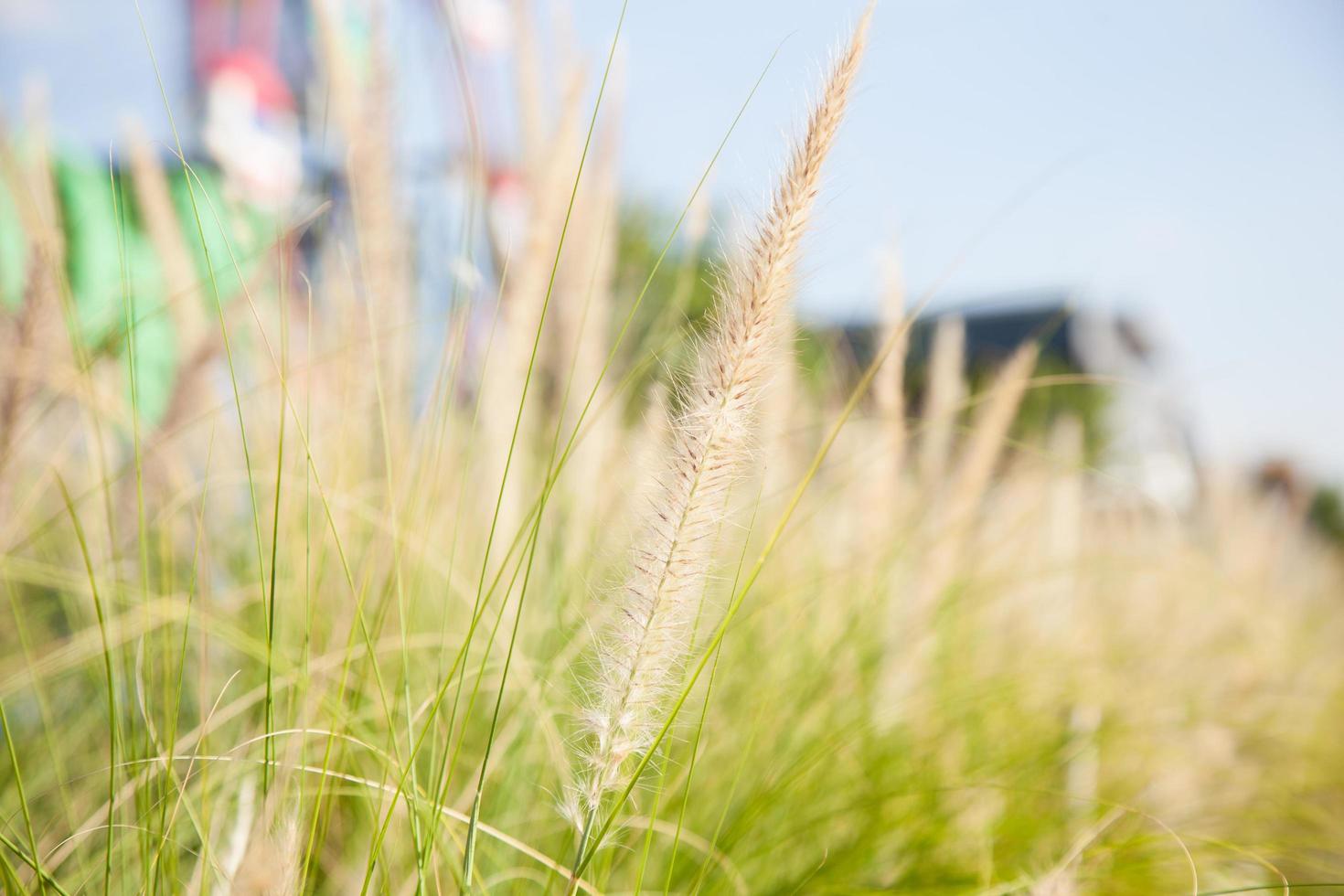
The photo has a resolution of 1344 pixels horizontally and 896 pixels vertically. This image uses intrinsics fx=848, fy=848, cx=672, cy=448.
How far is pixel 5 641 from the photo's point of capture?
1.30 meters

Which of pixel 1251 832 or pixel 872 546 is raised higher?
pixel 872 546

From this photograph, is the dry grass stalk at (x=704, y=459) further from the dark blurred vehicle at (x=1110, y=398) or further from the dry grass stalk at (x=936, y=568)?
the dry grass stalk at (x=936, y=568)

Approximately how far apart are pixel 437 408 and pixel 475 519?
1.57ft

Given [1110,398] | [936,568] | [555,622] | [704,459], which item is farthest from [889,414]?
[1110,398]

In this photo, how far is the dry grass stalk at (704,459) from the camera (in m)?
0.45

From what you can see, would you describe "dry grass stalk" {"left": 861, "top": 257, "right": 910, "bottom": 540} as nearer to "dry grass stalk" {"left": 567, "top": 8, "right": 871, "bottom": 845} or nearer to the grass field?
Answer: the grass field

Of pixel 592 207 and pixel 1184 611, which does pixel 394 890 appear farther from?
pixel 1184 611

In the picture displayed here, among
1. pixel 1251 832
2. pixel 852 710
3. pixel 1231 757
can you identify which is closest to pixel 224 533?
pixel 852 710

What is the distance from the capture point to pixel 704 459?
44cm

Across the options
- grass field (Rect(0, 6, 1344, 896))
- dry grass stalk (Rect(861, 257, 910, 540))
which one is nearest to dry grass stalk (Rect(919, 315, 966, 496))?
grass field (Rect(0, 6, 1344, 896))

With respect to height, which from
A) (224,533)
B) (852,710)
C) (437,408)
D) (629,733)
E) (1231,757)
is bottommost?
(1231,757)

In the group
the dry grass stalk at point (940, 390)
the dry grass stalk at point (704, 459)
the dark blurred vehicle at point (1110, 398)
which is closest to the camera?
the dry grass stalk at point (704, 459)

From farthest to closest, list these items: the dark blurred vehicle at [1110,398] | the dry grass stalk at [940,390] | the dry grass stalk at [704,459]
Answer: the dry grass stalk at [940,390]
the dark blurred vehicle at [1110,398]
the dry grass stalk at [704,459]

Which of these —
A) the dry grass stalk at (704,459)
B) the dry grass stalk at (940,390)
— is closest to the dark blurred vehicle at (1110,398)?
the dry grass stalk at (940,390)
